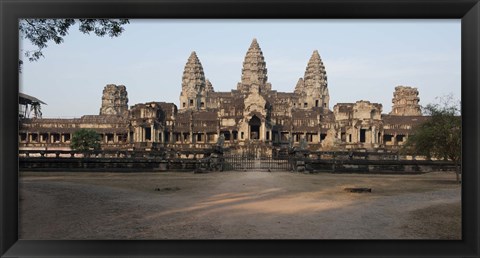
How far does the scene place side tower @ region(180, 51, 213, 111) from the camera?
7812 cm

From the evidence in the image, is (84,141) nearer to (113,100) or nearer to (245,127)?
(245,127)

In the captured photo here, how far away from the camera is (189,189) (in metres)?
13.0

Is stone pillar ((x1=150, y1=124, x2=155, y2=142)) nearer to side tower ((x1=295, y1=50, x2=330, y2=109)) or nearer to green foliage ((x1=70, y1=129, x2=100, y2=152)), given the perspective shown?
green foliage ((x1=70, y1=129, x2=100, y2=152))

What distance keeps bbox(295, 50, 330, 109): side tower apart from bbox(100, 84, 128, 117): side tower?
38.3m

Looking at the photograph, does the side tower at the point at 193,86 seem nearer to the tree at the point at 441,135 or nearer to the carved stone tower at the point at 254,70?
the carved stone tower at the point at 254,70

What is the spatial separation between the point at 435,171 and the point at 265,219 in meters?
18.5

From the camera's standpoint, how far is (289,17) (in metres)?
4.99

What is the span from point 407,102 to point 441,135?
54.5m

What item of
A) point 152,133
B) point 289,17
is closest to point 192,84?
point 152,133

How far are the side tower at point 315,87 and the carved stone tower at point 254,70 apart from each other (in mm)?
8618
